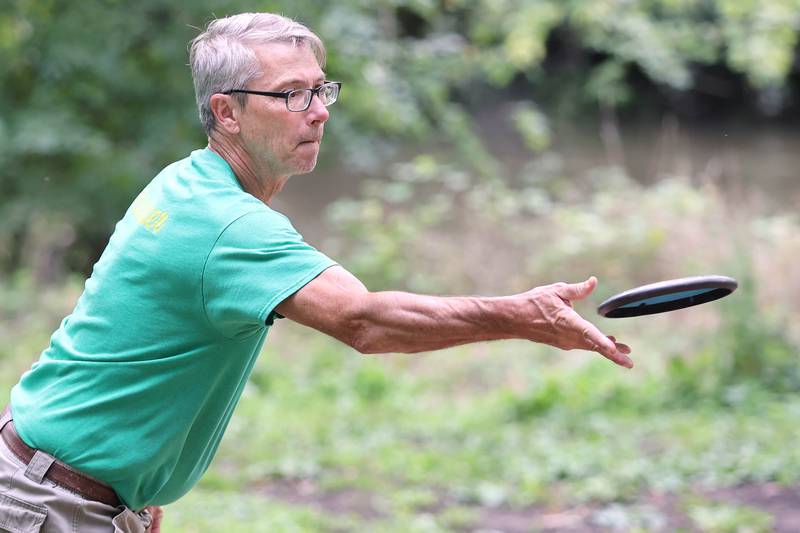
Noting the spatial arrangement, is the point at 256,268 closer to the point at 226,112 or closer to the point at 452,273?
the point at 226,112

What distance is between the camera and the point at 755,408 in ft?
23.7

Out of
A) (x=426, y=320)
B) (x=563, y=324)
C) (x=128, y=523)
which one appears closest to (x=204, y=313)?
(x=426, y=320)

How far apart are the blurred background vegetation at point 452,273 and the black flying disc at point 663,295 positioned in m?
3.04

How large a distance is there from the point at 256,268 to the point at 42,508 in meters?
0.81

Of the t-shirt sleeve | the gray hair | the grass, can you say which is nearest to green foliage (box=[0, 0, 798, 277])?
the grass

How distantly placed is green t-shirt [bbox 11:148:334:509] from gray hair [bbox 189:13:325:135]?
18 centimetres

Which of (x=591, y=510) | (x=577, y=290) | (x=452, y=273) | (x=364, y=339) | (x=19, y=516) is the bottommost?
(x=19, y=516)

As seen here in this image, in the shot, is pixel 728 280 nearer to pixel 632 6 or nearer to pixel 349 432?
pixel 349 432

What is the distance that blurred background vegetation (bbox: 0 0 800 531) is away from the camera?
6156 mm

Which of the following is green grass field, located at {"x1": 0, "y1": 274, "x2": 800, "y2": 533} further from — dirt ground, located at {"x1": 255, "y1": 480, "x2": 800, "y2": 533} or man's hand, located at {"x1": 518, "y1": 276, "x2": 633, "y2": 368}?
man's hand, located at {"x1": 518, "y1": 276, "x2": 633, "y2": 368}

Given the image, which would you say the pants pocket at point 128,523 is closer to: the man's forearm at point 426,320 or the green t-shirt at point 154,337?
the green t-shirt at point 154,337

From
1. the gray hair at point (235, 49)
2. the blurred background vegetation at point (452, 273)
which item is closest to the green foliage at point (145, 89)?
the blurred background vegetation at point (452, 273)

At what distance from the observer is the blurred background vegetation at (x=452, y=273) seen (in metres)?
6.16

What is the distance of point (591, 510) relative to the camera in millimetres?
5820
